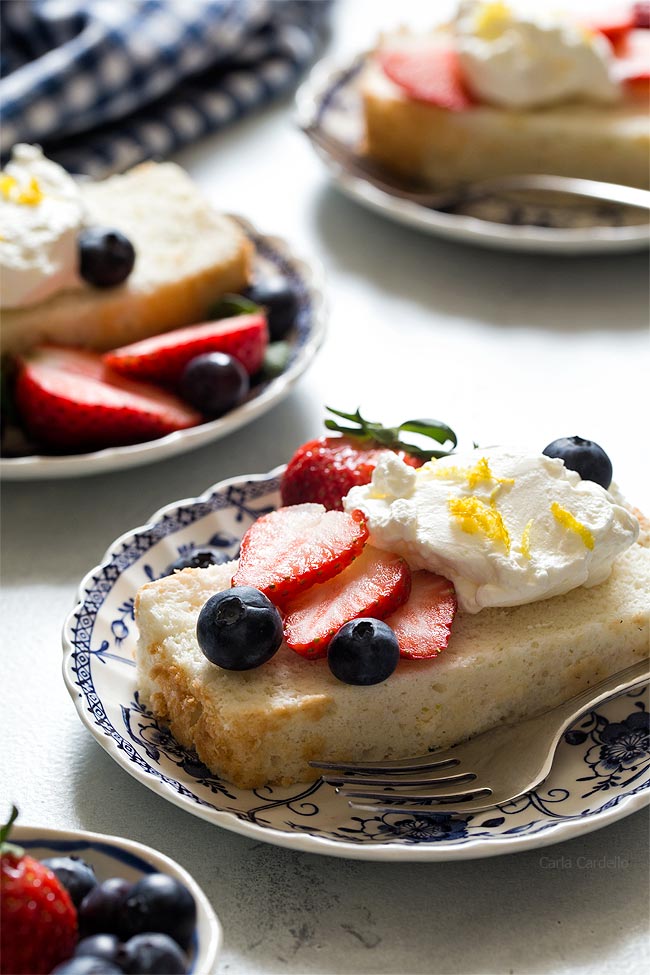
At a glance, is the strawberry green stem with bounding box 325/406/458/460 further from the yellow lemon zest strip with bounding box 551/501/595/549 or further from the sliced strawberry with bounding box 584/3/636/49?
the sliced strawberry with bounding box 584/3/636/49

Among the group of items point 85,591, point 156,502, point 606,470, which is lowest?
point 156,502

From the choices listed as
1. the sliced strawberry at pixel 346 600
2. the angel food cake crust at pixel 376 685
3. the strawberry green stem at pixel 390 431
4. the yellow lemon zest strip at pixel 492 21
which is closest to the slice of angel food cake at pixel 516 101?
the yellow lemon zest strip at pixel 492 21

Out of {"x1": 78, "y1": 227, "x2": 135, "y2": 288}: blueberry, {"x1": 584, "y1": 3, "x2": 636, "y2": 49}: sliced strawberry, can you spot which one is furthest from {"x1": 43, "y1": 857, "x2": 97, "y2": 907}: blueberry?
{"x1": 584, "y1": 3, "x2": 636, "y2": 49}: sliced strawberry

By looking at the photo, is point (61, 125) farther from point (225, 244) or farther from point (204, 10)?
point (225, 244)

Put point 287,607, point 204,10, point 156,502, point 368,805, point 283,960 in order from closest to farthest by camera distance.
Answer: point 283,960 < point 368,805 < point 287,607 < point 156,502 < point 204,10

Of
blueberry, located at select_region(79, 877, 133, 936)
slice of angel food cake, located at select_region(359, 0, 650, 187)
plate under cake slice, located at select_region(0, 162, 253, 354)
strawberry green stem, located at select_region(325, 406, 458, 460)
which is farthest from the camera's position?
slice of angel food cake, located at select_region(359, 0, 650, 187)

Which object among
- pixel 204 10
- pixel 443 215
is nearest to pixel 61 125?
pixel 204 10
